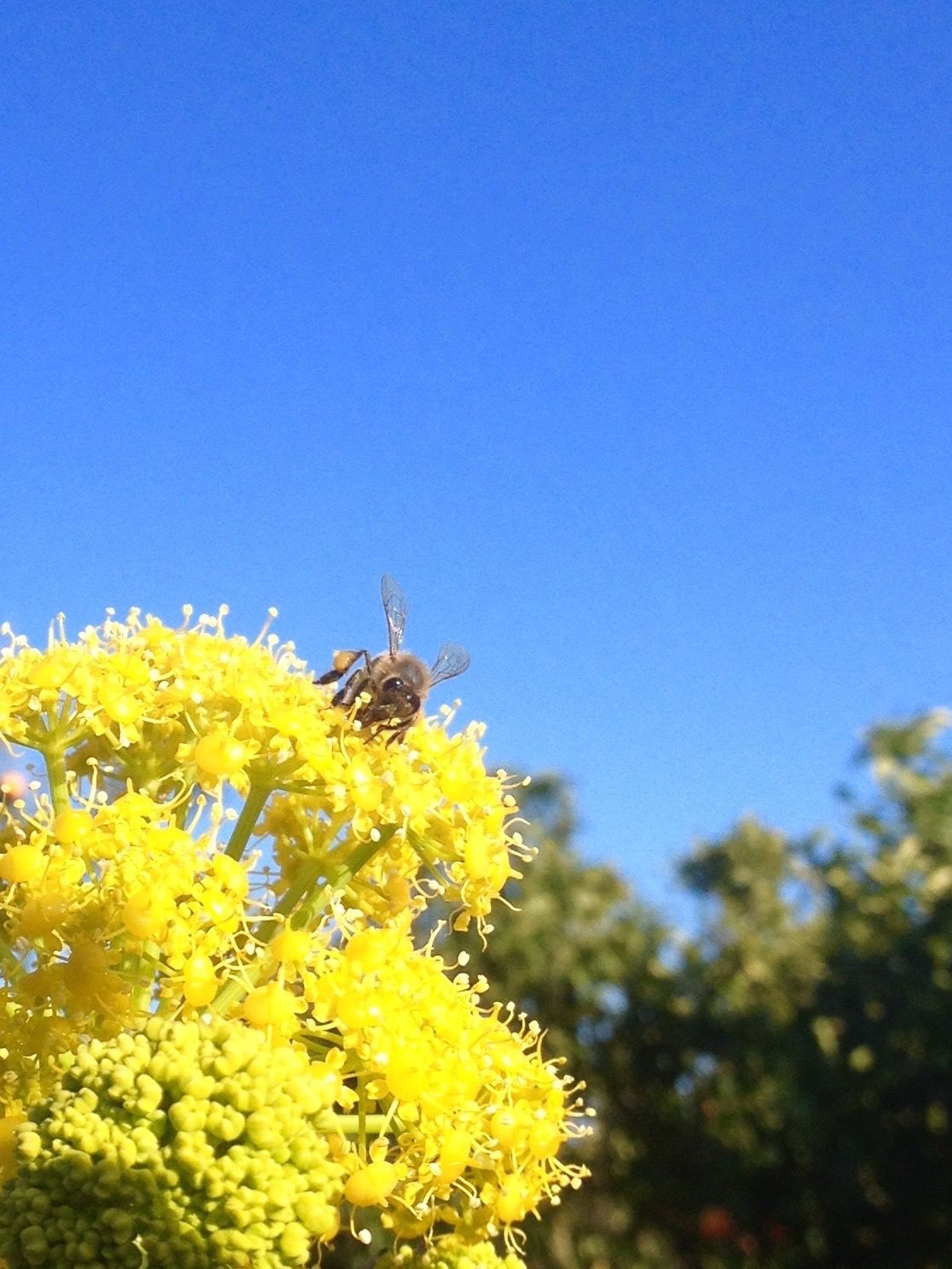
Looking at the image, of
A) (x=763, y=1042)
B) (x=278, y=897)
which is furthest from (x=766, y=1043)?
(x=278, y=897)

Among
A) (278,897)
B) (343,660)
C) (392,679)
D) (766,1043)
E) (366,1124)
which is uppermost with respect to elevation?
(766,1043)

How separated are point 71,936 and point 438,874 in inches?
29.1

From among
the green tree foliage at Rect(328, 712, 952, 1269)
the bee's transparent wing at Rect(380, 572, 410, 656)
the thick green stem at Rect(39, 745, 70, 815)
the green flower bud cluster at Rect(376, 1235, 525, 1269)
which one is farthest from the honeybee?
the green tree foliage at Rect(328, 712, 952, 1269)

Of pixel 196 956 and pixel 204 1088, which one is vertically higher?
pixel 196 956

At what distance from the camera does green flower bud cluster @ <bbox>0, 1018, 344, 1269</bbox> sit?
1785 mm

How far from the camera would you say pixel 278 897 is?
264cm

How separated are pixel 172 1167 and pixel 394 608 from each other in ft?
7.79

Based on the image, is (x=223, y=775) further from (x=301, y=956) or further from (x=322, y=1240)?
(x=322, y=1240)

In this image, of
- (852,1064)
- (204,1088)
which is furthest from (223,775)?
(852,1064)

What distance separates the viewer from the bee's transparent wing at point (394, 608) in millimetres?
3933

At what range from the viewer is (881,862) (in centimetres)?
1312

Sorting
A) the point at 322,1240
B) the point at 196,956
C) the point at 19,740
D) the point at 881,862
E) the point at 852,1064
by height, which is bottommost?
the point at 322,1240

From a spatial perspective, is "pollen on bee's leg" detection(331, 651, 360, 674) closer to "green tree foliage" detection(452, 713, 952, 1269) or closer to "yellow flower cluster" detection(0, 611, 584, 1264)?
"yellow flower cluster" detection(0, 611, 584, 1264)

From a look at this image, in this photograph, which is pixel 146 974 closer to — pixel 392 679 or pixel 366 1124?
pixel 366 1124
